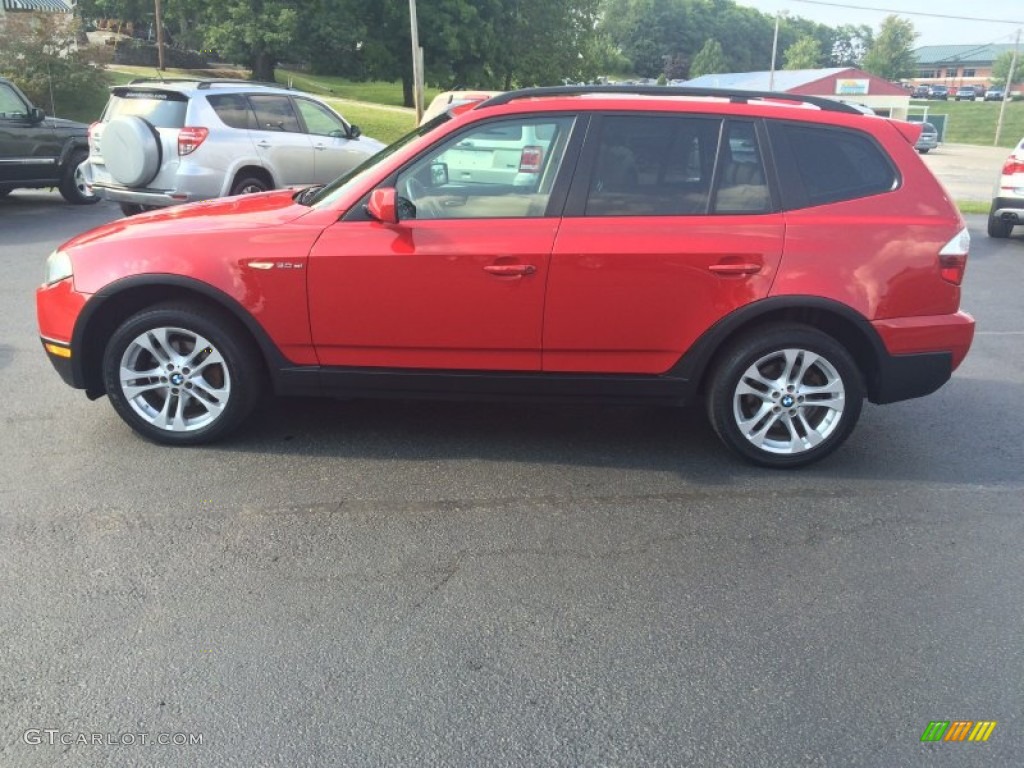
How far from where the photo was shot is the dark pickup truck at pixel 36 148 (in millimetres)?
12164

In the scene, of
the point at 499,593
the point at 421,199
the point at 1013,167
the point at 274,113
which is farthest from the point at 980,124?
the point at 499,593

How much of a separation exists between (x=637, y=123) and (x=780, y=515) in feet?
6.42

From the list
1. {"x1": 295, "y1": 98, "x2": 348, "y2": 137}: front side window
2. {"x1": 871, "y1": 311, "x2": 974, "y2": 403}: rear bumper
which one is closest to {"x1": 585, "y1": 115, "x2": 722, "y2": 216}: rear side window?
{"x1": 871, "y1": 311, "x2": 974, "y2": 403}: rear bumper

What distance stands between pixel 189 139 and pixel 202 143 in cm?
15

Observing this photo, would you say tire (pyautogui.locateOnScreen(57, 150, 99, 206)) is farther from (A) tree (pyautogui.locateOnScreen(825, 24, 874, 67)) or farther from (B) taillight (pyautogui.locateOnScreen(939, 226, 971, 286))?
(A) tree (pyautogui.locateOnScreen(825, 24, 874, 67))

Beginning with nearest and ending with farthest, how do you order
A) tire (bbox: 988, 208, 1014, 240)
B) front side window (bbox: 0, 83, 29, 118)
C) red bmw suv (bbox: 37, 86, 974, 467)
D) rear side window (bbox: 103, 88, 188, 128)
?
1. red bmw suv (bbox: 37, 86, 974, 467)
2. rear side window (bbox: 103, 88, 188, 128)
3. tire (bbox: 988, 208, 1014, 240)
4. front side window (bbox: 0, 83, 29, 118)

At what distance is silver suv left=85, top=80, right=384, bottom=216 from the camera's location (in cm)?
983

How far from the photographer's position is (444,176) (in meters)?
4.31

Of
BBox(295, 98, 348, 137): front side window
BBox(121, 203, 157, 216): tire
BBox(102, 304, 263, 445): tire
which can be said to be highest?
BBox(295, 98, 348, 137): front side window

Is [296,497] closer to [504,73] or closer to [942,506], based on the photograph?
[942,506]

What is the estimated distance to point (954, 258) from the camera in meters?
4.25

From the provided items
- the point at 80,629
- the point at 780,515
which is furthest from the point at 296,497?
the point at 780,515

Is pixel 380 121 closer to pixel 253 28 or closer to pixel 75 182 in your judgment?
pixel 253 28
